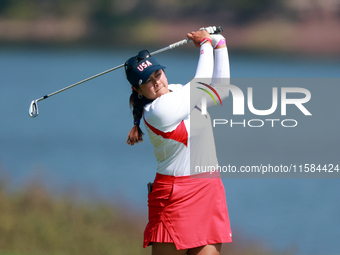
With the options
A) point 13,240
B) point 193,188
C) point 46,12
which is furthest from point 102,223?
point 46,12

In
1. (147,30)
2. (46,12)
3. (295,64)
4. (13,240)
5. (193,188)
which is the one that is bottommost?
(13,240)

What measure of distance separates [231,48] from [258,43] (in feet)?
2.21

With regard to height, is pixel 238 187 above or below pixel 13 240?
above

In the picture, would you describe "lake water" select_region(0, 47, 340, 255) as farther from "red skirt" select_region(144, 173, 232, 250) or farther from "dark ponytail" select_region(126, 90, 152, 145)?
"red skirt" select_region(144, 173, 232, 250)

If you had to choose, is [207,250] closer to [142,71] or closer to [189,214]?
[189,214]

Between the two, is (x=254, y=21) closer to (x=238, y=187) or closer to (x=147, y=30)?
(x=147, y=30)

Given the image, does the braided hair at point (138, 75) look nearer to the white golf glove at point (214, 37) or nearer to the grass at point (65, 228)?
the white golf glove at point (214, 37)

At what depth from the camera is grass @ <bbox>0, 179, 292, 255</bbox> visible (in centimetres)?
433

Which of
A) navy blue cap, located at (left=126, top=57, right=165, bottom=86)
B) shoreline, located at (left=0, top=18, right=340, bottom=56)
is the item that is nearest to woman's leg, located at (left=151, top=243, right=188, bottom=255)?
navy blue cap, located at (left=126, top=57, right=165, bottom=86)

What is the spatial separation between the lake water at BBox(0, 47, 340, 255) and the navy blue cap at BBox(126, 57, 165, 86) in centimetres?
32

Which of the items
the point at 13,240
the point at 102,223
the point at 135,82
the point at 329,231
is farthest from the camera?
the point at 329,231

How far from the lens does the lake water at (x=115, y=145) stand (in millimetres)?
5609

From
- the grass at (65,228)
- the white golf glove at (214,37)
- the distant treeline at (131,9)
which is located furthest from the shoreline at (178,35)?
the white golf glove at (214,37)

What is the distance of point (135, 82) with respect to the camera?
2059mm
